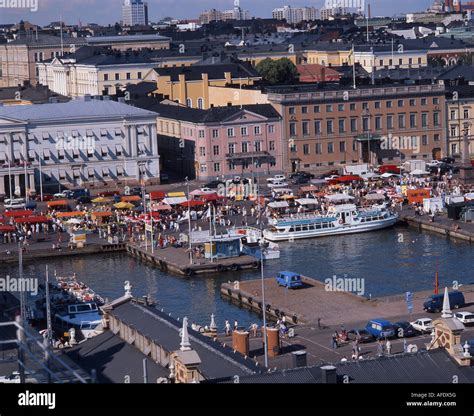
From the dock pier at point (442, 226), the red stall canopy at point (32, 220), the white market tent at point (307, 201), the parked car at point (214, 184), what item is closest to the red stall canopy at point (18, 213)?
the red stall canopy at point (32, 220)

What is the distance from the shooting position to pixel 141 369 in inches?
455

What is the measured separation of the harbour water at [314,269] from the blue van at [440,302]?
1672 millimetres

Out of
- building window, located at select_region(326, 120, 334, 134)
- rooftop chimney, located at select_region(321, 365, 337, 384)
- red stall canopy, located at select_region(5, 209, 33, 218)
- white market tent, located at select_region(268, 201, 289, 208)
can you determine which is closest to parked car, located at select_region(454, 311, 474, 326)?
rooftop chimney, located at select_region(321, 365, 337, 384)

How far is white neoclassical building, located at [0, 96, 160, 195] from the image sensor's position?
29.4 meters

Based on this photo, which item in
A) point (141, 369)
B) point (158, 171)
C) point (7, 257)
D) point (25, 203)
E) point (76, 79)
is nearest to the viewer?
point (141, 369)

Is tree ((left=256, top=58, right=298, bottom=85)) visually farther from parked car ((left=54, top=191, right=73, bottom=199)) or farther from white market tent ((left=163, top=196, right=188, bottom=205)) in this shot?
white market tent ((left=163, top=196, right=188, bottom=205))

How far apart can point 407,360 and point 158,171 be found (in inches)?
797

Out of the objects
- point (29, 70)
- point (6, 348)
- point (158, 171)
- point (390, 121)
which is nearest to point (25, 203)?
point (158, 171)

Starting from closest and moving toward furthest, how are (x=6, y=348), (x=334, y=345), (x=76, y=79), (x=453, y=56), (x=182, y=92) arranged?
1. (x=6, y=348)
2. (x=334, y=345)
3. (x=182, y=92)
4. (x=76, y=79)
5. (x=453, y=56)

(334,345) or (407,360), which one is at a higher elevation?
(407,360)

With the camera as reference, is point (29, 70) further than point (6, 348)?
Yes

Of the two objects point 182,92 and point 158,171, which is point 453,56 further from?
point 158,171

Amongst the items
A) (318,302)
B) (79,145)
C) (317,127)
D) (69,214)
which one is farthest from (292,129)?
(318,302)

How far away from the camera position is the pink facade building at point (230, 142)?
30578 millimetres
